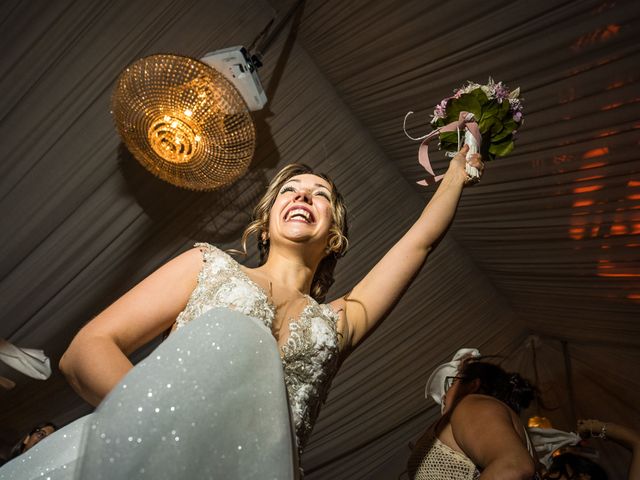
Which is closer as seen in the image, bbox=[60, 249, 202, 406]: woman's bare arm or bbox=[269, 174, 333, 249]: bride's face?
bbox=[60, 249, 202, 406]: woman's bare arm

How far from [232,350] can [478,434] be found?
1.46 m

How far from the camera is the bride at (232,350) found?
65 centimetres

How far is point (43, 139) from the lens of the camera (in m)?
3.65

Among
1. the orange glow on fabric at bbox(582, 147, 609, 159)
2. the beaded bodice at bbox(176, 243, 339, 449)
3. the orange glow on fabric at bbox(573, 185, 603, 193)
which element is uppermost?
the beaded bodice at bbox(176, 243, 339, 449)

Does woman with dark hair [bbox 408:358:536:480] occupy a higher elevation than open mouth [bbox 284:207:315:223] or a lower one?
lower

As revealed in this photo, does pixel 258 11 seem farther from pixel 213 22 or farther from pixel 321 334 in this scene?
pixel 321 334

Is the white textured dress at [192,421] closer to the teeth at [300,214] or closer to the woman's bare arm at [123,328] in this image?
the woman's bare arm at [123,328]

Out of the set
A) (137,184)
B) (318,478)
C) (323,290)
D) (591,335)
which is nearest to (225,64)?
(137,184)

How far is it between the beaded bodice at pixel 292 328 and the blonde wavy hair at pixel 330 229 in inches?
15.0

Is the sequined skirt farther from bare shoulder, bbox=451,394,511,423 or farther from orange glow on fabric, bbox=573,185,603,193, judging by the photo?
orange glow on fabric, bbox=573,185,603,193

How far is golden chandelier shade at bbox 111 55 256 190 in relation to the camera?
2916 mm

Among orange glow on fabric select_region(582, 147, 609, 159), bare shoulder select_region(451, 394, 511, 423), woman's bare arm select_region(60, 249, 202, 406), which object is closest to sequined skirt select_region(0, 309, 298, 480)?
woman's bare arm select_region(60, 249, 202, 406)

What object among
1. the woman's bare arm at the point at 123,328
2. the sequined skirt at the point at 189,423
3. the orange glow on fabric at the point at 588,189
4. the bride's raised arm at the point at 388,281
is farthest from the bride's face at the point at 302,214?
the orange glow on fabric at the point at 588,189

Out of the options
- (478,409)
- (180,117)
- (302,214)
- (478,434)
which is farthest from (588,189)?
(180,117)
